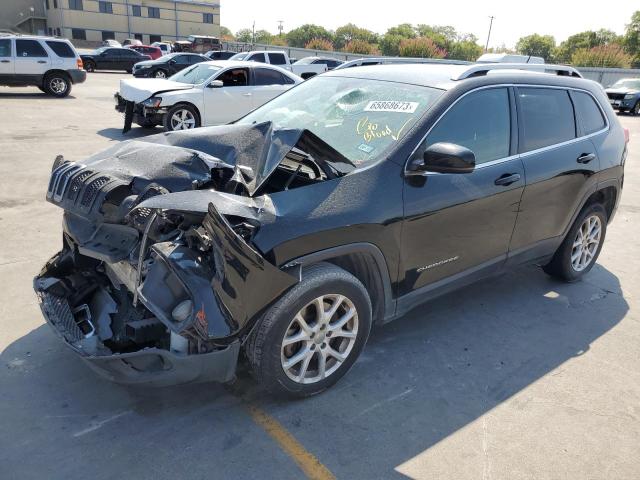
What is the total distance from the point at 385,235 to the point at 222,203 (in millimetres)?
994

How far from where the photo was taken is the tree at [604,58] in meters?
43.0

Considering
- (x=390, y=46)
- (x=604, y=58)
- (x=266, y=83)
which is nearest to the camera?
(x=266, y=83)

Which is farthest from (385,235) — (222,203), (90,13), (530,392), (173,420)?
(90,13)

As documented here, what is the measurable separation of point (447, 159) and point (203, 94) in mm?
9038

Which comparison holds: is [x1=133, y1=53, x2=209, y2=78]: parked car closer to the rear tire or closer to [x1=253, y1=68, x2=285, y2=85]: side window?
[x1=253, y1=68, x2=285, y2=85]: side window

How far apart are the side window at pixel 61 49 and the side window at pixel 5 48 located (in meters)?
1.11

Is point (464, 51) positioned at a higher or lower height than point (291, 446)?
higher

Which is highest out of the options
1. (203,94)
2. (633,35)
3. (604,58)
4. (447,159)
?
(633,35)

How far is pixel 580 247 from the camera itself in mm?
4738

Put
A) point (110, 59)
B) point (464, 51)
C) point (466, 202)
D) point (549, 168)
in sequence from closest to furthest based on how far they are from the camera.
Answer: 1. point (466, 202)
2. point (549, 168)
3. point (110, 59)
4. point (464, 51)

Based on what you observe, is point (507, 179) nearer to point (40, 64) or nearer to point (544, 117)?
point (544, 117)

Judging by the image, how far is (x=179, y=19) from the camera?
72.3 m

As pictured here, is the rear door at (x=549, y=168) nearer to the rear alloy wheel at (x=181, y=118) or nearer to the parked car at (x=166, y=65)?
the rear alloy wheel at (x=181, y=118)

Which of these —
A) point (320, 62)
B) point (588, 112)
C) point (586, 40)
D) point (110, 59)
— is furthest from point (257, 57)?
point (586, 40)
